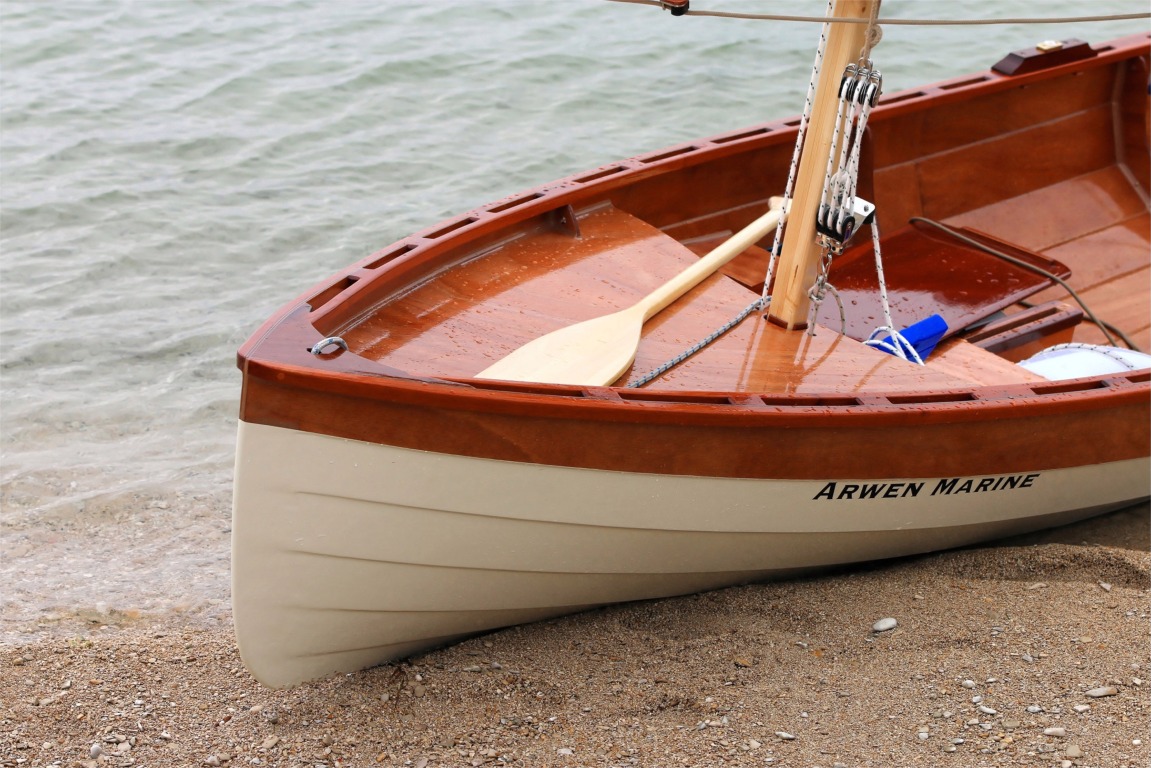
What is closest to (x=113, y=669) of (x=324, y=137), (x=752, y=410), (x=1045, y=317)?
(x=752, y=410)

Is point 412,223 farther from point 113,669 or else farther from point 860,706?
point 860,706

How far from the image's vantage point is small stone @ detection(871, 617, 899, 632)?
3.72 metres

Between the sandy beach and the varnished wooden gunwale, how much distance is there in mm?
508

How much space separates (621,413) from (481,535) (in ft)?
1.77

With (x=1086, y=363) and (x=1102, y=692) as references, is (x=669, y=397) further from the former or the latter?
(x=1086, y=363)

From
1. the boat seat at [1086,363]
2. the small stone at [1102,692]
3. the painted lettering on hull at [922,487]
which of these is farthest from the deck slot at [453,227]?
the small stone at [1102,692]

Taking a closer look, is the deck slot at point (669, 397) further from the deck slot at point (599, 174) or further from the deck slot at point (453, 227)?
the deck slot at point (599, 174)

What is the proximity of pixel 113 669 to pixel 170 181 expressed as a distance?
16.4ft

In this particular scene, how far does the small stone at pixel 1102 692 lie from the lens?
3.35m

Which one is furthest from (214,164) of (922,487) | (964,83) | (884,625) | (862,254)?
(884,625)

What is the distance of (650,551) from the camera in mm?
3557

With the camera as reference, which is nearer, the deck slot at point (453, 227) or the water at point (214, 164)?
the deck slot at point (453, 227)

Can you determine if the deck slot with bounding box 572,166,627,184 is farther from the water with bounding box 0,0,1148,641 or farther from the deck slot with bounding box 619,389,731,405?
the water with bounding box 0,0,1148,641

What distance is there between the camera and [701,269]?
4.11 m
